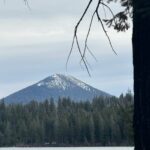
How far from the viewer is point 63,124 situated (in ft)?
447

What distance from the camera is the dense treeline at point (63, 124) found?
123 metres

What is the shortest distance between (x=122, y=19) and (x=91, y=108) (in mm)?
150286
